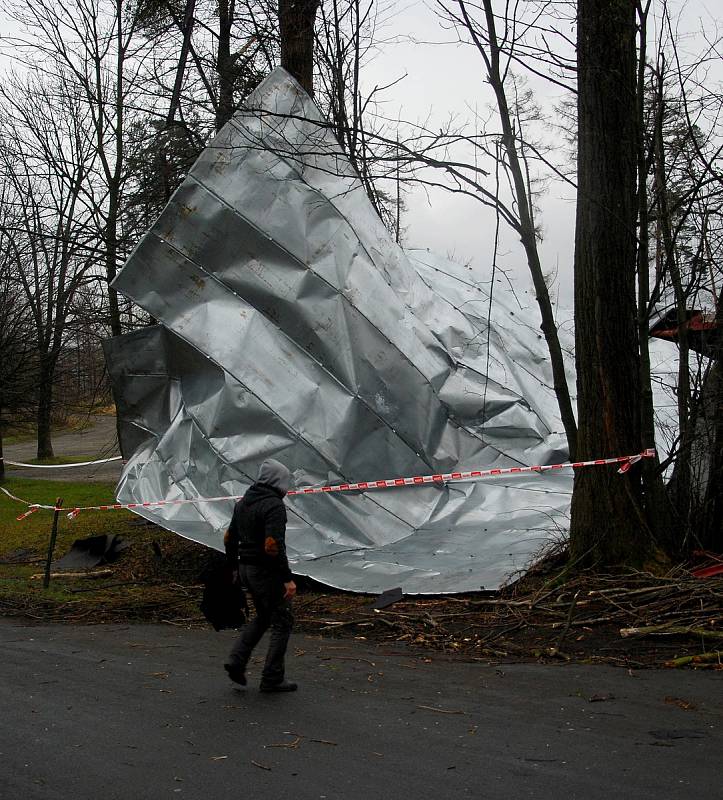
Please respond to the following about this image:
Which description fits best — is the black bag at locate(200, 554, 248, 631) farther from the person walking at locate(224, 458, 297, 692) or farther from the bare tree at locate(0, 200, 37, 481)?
the bare tree at locate(0, 200, 37, 481)

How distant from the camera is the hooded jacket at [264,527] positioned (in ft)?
19.3

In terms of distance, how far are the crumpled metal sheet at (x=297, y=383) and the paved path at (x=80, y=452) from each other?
9.86m

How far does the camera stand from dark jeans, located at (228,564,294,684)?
19.2ft

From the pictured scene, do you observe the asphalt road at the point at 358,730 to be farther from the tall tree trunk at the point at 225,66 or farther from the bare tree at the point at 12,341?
the bare tree at the point at 12,341

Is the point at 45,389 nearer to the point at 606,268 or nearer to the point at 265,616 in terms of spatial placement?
the point at 606,268

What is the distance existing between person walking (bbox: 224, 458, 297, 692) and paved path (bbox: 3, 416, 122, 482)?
14.6 metres

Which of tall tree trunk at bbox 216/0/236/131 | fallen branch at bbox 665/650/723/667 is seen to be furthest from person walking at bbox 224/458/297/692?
tall tree trunk at bbox 216/0/236/131

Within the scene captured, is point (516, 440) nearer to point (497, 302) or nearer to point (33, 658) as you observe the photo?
point (497, 302)

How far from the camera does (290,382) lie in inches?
416

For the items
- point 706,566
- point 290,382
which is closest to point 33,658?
point 290,382

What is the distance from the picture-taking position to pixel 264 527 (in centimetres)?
595

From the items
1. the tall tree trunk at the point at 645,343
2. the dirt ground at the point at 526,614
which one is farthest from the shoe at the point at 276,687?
the tall tree trunk at the point at 645,343

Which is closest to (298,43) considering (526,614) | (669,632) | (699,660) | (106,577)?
(106,577)

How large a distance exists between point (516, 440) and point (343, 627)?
4491 millimetres
